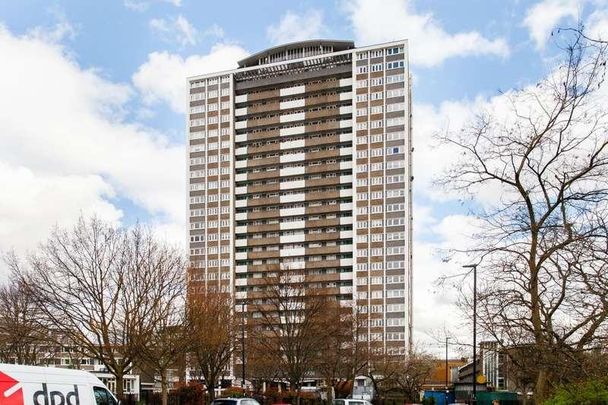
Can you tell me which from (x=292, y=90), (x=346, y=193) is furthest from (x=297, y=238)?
(x=292, y=90)

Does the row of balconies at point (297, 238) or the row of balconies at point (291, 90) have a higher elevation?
the row of balconies at point (291, 90)

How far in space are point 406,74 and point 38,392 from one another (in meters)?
113

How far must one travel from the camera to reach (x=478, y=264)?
1447cm

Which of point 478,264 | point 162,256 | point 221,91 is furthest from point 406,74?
point 478,264

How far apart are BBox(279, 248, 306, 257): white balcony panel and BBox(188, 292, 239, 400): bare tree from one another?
7626 cm

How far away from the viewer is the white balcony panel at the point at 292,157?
126 meters

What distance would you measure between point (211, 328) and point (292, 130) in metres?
92.3

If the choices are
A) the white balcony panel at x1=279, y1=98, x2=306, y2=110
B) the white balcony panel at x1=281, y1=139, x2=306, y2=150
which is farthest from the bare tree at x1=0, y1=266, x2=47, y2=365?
the white balcony panel at x1=279, y1=98, x2=306, y2=110

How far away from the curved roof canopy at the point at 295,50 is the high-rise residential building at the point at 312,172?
0.81 feet

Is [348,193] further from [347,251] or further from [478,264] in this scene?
[478,264]

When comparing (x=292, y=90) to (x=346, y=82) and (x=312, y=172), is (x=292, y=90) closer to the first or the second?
(x=346, y=82)

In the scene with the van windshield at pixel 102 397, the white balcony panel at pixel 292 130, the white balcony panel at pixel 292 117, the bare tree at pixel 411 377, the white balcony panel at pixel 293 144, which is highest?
the white balcony panel at pixel 292 117

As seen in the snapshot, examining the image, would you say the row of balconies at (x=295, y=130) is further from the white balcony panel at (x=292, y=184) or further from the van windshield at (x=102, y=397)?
the van windshield at (x=102, y=397)

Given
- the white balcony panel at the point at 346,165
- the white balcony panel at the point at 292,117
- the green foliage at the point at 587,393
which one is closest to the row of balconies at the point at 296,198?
the white balcony panel at the point at 346,165
